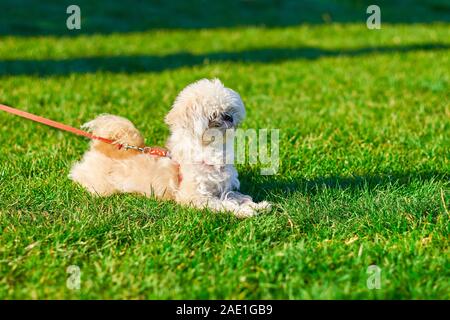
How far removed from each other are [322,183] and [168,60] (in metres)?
7.30

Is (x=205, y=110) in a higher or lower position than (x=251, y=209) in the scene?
higher

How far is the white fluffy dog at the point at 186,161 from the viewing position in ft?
15.5

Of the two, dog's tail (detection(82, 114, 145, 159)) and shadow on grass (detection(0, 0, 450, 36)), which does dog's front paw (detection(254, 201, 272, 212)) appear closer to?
dog's tail (detection(82, 114, 145, 159))

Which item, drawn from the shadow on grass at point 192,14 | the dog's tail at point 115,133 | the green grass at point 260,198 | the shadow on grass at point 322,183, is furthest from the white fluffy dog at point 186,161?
the shadow on grass at point 192,14

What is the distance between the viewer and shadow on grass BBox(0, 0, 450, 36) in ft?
56.2

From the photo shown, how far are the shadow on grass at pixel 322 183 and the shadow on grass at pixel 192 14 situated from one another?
11.2 meters

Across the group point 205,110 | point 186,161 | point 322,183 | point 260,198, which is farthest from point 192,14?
point 205,110

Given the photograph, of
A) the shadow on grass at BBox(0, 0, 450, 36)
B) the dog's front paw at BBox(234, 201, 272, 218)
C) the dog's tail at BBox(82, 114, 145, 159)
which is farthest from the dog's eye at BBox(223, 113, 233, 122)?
the shadow on grass at BBox(0, 0, 450, 36)

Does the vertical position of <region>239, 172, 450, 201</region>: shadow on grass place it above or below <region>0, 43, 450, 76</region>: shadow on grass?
below

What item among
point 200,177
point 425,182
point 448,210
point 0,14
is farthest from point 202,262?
point 0,14

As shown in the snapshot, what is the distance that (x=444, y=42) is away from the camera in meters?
14.6

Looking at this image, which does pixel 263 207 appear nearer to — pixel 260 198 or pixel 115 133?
pixel 260 198

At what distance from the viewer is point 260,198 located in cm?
Answer: 531
